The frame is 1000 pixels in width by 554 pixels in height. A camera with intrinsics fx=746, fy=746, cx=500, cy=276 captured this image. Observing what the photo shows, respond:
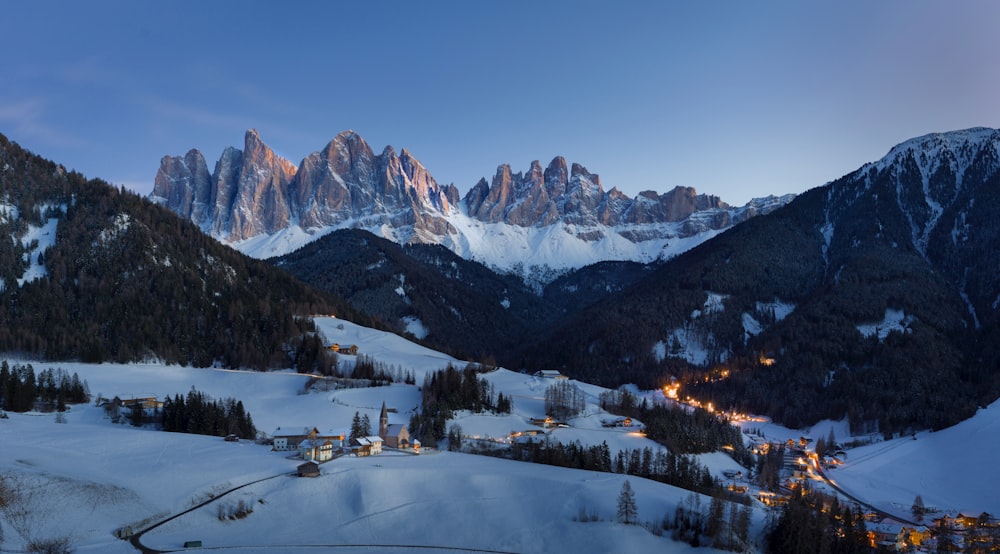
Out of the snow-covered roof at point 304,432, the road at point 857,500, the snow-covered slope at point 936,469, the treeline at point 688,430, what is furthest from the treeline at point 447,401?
the snow-covered slope at point 936,469

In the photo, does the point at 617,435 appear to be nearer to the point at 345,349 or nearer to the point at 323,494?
the point at 323,494

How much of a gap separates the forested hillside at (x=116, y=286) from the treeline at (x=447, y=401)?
128ft

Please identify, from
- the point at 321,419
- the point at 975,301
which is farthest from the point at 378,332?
the point at 975,301

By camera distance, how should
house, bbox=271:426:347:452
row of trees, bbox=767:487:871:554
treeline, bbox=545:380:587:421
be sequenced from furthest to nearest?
treeline, bbox=545:380:587:421, house, bbox=271:426:347:452, row of trees, bbox=767:487:871:554

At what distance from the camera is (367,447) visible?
8281 centimetres

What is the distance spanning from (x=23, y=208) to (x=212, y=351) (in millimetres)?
48037

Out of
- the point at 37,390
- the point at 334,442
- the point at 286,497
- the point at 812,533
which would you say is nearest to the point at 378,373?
the point at 334,442

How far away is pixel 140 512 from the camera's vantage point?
195 feet

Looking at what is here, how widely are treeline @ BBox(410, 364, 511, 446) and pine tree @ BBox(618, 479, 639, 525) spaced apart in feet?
111

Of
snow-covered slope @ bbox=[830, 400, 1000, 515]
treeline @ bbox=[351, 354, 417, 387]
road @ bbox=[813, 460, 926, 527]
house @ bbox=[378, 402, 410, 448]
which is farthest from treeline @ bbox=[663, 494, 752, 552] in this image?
treeline @ bbox=[351, 354, 417, 387]

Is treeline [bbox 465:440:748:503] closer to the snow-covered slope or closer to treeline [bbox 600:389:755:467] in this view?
treeline [bbox 600:389:755:467]

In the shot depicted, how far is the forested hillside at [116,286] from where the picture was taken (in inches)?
4916

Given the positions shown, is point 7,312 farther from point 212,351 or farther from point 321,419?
point 321,419

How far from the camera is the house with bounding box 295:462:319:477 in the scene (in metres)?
69.2
